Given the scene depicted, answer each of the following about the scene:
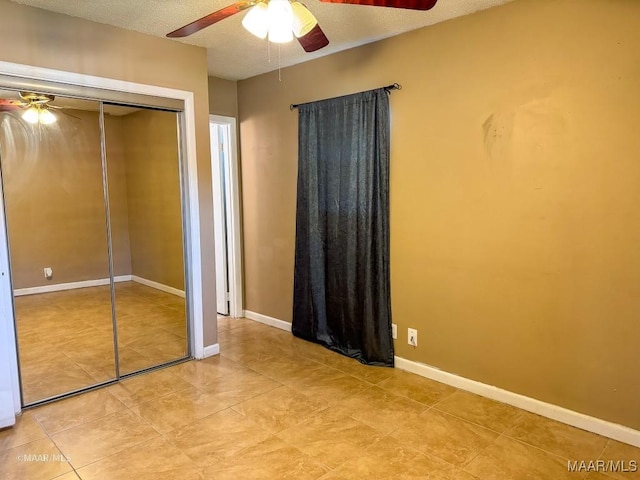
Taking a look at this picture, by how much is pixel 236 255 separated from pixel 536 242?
3023mm

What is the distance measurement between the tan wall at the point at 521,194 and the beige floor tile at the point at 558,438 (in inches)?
5.2

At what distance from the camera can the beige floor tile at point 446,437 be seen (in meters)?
2.24

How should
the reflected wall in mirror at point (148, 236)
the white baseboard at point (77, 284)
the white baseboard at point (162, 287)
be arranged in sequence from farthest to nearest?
the white baseboard at point (162, 287) < the reflected wall in mirror at point (148, 236) < the white baseboard at point (77, 284)

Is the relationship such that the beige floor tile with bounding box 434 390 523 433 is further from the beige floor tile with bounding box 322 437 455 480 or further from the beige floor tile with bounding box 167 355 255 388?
the beige floor tile with bounding box 167 355 255 388

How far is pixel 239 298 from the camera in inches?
184

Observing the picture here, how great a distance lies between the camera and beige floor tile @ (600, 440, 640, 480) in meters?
2.06

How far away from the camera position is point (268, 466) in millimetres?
2137

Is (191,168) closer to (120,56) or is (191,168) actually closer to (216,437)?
(120,56)

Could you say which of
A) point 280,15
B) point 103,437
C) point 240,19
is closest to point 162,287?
point 103,437

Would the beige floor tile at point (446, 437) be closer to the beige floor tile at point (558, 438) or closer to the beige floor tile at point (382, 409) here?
the beige floor tile at point (382, 409)

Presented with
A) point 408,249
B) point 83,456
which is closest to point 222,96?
point 408,249

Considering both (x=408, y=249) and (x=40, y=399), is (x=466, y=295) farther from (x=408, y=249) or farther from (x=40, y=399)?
(x=40, y=399)

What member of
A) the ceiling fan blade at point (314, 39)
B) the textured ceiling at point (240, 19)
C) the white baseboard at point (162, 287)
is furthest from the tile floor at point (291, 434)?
the textured ceiling at point (240, 19)

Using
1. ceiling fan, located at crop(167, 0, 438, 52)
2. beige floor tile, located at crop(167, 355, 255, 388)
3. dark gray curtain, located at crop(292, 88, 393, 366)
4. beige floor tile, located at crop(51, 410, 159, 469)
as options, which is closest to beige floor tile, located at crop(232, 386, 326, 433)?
beige floor tile, located at crop(167, 355, 255, 388)
